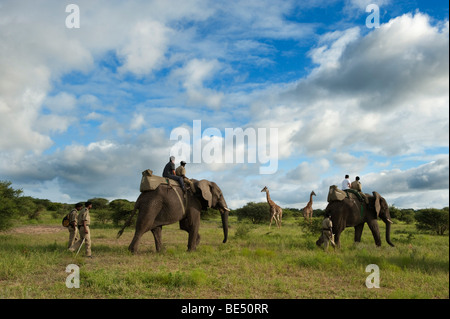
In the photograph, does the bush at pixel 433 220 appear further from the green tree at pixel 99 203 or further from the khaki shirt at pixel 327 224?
the green tree at pixel 99 203

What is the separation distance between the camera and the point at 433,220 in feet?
92.3

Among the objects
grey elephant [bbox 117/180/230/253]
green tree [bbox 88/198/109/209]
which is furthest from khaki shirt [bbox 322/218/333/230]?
green tree [bbox 88/198/109/209]

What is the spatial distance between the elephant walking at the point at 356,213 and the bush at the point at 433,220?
1592 cm

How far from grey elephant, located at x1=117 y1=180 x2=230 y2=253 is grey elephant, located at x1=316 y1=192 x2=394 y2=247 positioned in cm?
514

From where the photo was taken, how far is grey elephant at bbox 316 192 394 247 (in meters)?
14.2

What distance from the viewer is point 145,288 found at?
7.25 meters

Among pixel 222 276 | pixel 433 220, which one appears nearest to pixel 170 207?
pixel 222 276

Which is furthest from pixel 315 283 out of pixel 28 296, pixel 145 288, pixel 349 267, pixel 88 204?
pixel 88 204

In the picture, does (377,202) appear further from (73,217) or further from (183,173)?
(73,217)

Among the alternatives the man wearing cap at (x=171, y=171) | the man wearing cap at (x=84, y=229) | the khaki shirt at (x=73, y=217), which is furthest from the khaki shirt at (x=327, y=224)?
the khaki shirt at (x=73, y=217)

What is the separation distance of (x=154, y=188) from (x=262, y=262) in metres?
4.73

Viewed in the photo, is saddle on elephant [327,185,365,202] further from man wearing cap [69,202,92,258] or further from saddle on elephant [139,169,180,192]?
man wearing cap [69,202,92,258]

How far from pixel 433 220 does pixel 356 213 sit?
18.3 m
